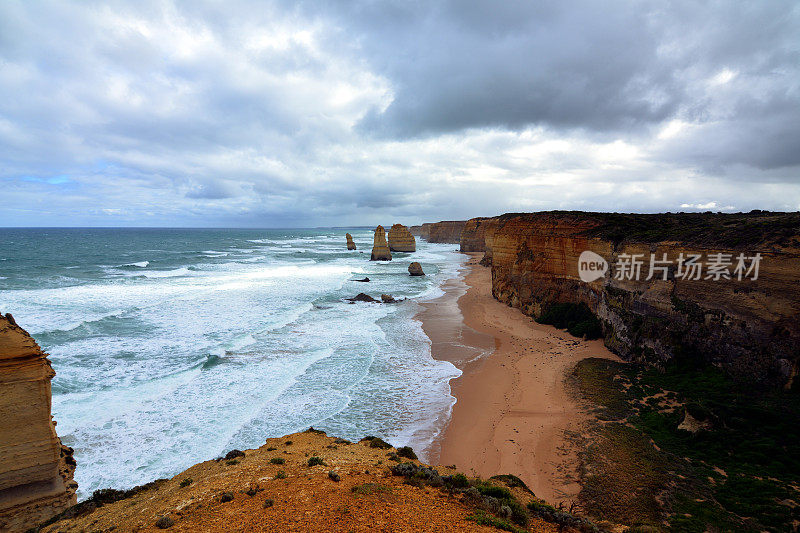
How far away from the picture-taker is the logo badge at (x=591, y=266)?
21034 millimetres

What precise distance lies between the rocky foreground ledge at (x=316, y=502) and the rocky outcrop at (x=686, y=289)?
34.4 ft

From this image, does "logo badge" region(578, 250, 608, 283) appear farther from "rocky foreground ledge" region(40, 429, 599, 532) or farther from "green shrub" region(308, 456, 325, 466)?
"green shrub" region(308, 456, 325, 466)

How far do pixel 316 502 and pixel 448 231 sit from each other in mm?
113779

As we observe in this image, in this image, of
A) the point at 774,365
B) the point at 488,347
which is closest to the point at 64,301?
the point at 488,347

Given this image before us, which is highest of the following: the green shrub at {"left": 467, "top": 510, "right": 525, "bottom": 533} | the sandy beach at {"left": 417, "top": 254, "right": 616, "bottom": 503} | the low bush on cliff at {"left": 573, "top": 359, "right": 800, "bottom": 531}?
the green shrub at {"left": 467, "top": 510, "right": 525, "bottom": 533}

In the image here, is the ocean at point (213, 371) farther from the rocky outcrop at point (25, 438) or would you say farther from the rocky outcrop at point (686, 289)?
the rocky outcrop at point (686, 289)

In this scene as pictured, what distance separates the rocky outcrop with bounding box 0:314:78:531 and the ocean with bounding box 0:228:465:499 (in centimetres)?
335

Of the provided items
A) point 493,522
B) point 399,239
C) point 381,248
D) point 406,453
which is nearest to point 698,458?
point 493,522

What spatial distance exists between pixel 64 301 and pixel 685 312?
4041 centimetres

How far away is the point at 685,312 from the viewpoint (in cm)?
1492

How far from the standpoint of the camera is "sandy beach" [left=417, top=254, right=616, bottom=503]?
1049cm

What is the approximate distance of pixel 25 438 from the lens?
658 cm

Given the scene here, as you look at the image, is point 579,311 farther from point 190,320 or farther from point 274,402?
point 190,320

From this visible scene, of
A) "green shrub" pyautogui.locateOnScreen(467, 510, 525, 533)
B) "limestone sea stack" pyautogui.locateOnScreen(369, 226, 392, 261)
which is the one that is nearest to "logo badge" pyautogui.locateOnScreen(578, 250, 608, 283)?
"green shrub" pyautogui.locateOnScreen(467, 510, 525, 533)
